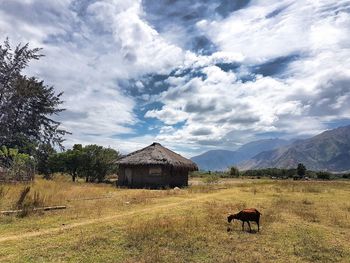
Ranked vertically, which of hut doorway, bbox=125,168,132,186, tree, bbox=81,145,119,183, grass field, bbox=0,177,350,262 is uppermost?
tree, bbox=81,145,119,183

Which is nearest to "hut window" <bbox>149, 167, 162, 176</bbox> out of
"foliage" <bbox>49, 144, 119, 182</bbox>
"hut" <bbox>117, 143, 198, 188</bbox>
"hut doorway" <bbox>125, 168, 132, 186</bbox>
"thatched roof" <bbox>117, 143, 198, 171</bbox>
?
"hut" <bbox>117, 143, 198, 188</bbox>

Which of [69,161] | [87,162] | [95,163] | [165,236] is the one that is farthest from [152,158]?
[165,236]

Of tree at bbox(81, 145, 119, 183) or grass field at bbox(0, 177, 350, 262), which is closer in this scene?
grass field at bbox(0, 177, 350, 262)

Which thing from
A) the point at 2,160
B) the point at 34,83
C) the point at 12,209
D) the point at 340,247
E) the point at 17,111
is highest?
the point at 34,83

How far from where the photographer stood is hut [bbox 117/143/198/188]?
36844 millimetres

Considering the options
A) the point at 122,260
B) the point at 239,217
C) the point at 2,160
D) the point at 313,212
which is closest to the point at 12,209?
the point at 122,260

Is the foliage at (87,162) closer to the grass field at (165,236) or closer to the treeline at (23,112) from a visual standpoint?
the treeline at (23,112)

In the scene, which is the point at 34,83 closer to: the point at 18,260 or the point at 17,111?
the point at 17,111

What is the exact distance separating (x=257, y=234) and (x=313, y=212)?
680cm

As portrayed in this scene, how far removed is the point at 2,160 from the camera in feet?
101

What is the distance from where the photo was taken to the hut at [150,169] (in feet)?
121

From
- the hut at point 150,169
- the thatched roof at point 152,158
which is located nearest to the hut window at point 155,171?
the hut at point 150,169

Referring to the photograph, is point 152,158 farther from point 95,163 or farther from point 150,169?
point 95,163

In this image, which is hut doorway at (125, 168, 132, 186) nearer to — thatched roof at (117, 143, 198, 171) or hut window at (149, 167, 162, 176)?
thatched roof at (117, 143, 198, 171)
